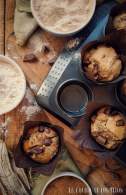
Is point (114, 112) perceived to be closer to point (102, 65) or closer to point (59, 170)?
point (102, 65)

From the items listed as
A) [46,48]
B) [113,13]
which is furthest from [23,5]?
[113,13]

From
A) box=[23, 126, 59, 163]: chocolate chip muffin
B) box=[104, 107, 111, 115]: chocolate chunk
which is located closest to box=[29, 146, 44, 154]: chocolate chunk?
box=[23, 126, 59, 163]: chocolate chip muffin

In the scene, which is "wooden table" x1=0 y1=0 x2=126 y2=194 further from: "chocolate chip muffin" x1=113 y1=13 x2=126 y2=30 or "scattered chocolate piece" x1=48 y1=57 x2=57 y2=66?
"chocolate chip muffin" x1=113 y1=13 x2=126 y2=30

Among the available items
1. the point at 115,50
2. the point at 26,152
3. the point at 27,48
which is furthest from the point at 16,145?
the point at 115,50

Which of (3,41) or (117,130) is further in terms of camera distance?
(3,41)

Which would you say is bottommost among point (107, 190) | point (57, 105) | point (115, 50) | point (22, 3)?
point (107, 190)

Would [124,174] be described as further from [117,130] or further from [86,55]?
[86,55]

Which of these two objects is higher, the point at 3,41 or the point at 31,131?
the point at 3,41

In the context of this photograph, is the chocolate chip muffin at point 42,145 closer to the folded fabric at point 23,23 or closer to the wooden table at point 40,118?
the wooden table at point 40,118

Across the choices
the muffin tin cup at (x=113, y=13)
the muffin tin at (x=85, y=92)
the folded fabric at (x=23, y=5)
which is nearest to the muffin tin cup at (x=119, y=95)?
the muffin tin at (x=85, y=92)
